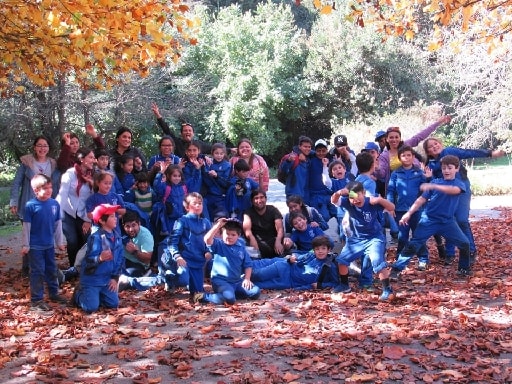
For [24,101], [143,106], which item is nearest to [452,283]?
[24,101]

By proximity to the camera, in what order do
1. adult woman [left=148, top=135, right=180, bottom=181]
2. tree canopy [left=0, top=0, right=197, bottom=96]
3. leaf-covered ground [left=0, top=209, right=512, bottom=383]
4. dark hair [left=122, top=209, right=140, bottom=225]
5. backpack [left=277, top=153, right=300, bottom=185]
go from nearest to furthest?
leaf-covered ground [left=0, top=209, right=512, bottom=383], tree canopy [left=0, top=0, right=197, bottom=96], dark hair [left=122, top=209, right=140, bottom=225], adult woman [left=148, top=135, right=180, bottom=181], backpack [left=277, top=153, right=300, bottom=185]

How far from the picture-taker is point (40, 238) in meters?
6.25

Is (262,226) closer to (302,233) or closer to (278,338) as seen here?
(302,233)

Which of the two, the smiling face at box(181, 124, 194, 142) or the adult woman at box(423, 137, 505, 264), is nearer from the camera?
the adult woman at box(423, 137, 505, 264)

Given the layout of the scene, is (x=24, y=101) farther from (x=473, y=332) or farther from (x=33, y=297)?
(x=473, y=332)

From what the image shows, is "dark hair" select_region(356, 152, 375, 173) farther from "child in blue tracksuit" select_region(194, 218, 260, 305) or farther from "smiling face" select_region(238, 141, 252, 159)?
"smiling face" select_region(238, 141, 252, 159)

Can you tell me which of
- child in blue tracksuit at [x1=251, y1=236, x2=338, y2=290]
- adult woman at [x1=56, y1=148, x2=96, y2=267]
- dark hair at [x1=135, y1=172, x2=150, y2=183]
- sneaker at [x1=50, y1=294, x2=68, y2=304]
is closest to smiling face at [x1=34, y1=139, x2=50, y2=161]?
adult woman at [x1=56, y1=148, x2=96, y2=267]

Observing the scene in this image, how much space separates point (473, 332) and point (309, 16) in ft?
122

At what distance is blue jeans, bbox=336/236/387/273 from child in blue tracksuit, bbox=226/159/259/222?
208cm

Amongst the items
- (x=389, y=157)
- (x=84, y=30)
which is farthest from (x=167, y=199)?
(x=389, y=157)

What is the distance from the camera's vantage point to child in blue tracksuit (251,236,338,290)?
22.2 ft

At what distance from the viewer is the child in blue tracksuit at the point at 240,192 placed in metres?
8.09

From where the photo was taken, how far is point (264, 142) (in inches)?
1059

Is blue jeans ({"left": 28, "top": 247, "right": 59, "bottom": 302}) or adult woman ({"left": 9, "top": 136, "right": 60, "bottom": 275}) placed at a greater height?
adult woman ({"left": 9, "top": 136, "right": 60, "bottom": 275})
